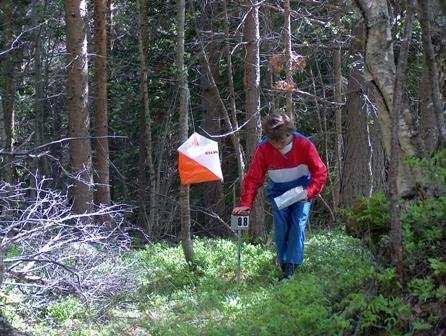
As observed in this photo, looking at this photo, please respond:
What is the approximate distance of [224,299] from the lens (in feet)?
24.3

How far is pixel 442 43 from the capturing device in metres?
5.74

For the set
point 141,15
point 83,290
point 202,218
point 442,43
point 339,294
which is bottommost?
point 202,218

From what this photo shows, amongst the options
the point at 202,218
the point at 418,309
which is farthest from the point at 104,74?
the point at 418,309

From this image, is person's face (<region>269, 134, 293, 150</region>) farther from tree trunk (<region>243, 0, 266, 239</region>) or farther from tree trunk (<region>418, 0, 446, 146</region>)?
tree trunk (<region>243, 0, 266, 239</region>)

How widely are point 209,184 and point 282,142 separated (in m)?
11.3

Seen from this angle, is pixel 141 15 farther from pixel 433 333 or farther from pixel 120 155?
pixel 433 333

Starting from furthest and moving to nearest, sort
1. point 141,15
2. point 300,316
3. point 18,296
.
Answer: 1. point 141,15
2. point 18,296
3. point 300,316

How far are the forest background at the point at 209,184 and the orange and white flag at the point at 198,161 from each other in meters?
0.35

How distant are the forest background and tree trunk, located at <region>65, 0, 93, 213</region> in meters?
0.03

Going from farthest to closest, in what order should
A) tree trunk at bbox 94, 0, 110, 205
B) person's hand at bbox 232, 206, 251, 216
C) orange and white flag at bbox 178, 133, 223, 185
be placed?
tree trunk at bbox 94, 0, 110, 205, orange and white flag at bbox 178, 133, 223, 185, person's hand at bbox 232, 206, 251, 216

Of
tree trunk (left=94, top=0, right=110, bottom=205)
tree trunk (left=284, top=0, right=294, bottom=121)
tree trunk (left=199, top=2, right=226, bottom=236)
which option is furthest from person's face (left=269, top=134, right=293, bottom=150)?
tree trunk (left=199, top=2, right=226, bottom=236)

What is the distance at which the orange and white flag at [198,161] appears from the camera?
29.3 feet

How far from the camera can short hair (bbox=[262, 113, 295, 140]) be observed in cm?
738

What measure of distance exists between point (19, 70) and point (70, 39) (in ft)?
24.1
